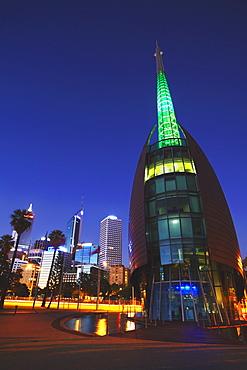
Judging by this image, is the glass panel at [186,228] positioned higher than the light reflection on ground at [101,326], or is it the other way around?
the glass panel at [186,228]

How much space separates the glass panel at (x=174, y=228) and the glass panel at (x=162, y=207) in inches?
62.2

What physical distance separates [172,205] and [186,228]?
3.21 metres

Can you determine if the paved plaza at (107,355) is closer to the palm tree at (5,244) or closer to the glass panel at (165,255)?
the glass panel at (165,255)

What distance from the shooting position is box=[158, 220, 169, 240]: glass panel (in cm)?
2695

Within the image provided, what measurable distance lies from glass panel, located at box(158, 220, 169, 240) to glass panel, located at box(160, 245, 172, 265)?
1.20 meters

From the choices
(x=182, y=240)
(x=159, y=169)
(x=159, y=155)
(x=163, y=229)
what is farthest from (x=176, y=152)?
(x=182, y=240)

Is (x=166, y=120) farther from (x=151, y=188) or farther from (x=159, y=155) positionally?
(x=151, y=188)

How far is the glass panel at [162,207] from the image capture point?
92.7ft

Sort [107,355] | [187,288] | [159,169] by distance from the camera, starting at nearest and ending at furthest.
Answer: [107,355], [187,288], [159,169]

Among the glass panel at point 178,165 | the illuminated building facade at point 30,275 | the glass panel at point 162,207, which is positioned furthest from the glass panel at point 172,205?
the illuminated building facade at point 30,275

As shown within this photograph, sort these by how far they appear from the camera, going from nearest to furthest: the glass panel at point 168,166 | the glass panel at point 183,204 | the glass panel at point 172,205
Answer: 1. the glass panel at point 183,204
2. the glass panel at point 172,205
3. the glass panel at point 168,166

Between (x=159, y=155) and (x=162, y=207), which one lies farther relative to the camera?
(x=159, y=155)

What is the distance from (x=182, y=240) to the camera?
2612 centimetres

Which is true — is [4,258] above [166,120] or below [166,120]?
below
